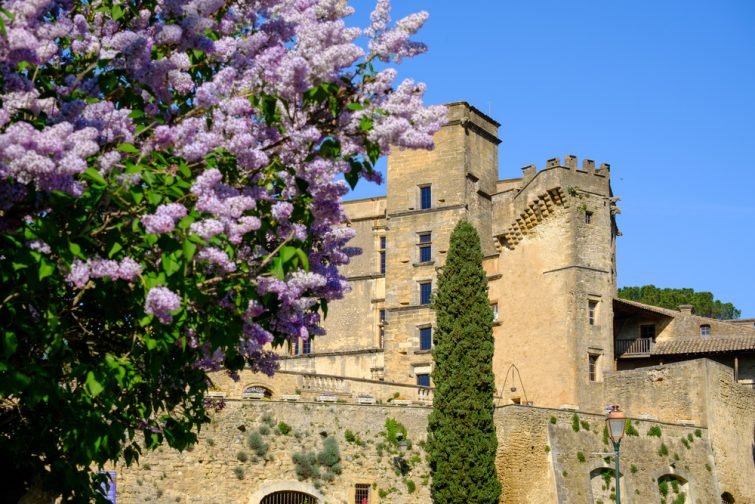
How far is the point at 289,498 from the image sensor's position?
34406mm

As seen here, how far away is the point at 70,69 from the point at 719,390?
35.2m

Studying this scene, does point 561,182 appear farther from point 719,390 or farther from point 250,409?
point 250,409

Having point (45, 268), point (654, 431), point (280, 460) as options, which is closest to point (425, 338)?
point (654, 431)

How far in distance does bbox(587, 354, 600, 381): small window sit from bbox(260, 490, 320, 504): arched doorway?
13941 millimetres

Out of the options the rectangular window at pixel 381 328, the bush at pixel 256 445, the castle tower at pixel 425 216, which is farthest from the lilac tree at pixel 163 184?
the rectangular window at pixel 381 328

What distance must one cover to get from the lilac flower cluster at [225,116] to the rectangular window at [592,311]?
107 feet

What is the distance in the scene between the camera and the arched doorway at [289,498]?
34.2m

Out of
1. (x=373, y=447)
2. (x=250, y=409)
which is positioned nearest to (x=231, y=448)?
(x=250, y=409)

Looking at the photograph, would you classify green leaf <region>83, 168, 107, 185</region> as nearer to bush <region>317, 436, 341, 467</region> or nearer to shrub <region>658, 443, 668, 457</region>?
bush <region>317, 436, 341, 467</region>

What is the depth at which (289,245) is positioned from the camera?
11.7 metres

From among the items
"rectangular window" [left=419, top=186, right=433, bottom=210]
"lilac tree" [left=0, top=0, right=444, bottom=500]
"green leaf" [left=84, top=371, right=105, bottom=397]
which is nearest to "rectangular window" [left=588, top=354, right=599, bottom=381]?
"rectangular window" [left=419, top=186, right=433, bottom=210]

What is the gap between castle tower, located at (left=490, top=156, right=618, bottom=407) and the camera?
144ft

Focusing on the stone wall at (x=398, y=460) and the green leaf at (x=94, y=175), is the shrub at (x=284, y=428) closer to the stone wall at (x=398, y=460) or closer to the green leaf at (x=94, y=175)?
the stone wall at (x=398, y=460)

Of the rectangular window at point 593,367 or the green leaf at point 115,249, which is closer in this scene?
the green leaf at point 115,249
